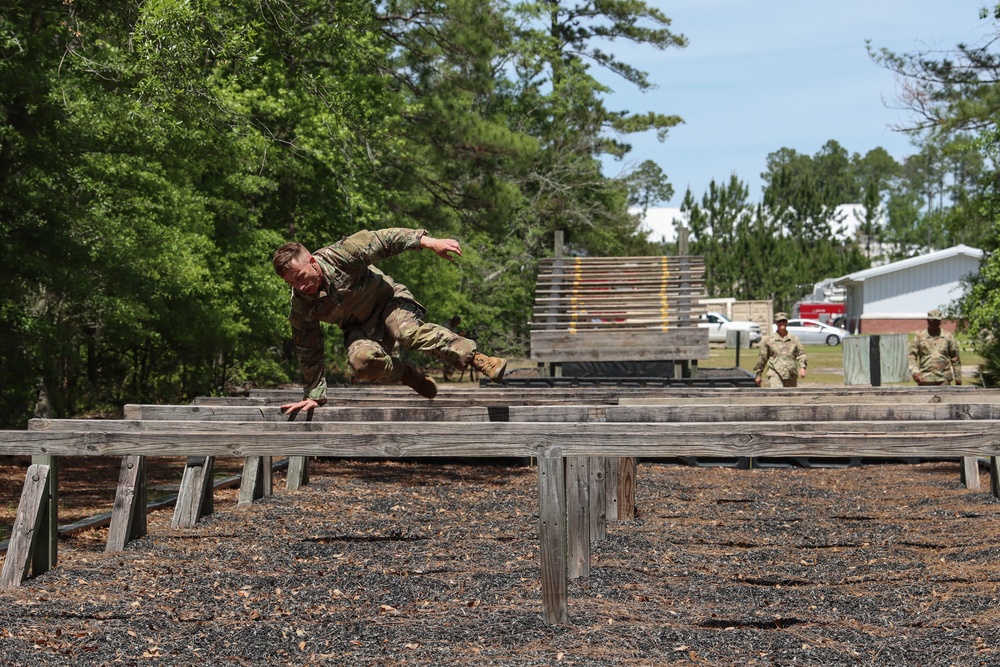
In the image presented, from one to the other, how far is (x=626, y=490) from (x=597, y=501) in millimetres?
1603

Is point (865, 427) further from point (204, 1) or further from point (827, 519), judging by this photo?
point (204, 1)

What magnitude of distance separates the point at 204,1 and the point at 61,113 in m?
2.39

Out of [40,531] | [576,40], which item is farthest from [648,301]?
[576,40]

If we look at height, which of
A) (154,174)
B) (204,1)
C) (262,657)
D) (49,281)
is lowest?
(262,657)

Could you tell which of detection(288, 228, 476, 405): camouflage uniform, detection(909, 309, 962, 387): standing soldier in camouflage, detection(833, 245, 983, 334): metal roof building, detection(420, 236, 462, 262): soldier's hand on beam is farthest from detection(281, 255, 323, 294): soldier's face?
detection(833, 245, 983, 334): metal roof building

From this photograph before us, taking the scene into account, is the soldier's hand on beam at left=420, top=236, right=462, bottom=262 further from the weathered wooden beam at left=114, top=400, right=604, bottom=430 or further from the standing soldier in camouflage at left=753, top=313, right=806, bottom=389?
the standing soldier in camouflage at left=753, top=313, right=806, bottom=389

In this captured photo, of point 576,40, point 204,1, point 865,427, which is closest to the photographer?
point 865,427

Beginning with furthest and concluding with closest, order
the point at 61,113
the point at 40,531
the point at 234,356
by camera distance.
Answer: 1. the point at 234,356
2. the point at 61,113
3. the point at 40,531

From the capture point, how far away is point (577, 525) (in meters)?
8.52

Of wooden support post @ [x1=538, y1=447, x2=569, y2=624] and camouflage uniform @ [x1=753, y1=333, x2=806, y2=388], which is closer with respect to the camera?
wooden support post @ [x1=538, y1=447, x2=569, y2=624]

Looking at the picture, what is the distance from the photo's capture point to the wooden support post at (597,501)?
9.75 meters

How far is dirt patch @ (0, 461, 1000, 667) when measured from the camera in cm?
638

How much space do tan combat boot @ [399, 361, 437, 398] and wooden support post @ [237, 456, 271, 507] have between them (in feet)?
12.0

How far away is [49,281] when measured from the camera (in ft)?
47.3
